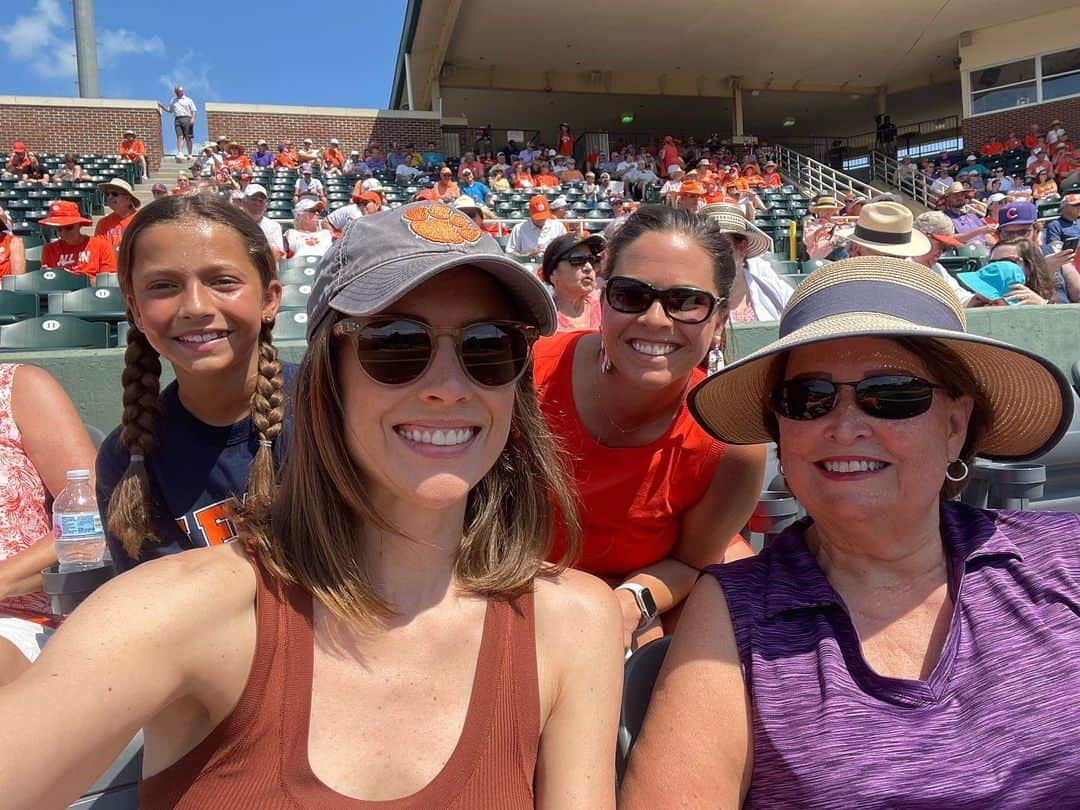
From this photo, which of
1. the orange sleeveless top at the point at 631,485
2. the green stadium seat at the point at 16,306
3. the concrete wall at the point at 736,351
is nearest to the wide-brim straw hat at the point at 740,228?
the concrete wall at the point at 736,351

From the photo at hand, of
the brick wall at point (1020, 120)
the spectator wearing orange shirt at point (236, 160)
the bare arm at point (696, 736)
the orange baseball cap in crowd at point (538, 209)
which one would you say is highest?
the brick wall at point (1020, 120)

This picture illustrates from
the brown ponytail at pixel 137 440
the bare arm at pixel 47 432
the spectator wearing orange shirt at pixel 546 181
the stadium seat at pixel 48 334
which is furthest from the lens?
the spectator wearing orange shirt at pixel 546 181

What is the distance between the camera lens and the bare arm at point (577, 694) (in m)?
1.24

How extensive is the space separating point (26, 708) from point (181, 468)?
41.2 inches

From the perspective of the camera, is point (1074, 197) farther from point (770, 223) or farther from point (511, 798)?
point (511, 798)

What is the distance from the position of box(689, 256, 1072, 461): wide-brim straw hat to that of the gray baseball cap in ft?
1.82

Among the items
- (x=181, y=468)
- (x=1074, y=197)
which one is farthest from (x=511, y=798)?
(x=1074, y=197)

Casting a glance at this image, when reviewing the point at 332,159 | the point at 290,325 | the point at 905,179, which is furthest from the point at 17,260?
the point at 905,179

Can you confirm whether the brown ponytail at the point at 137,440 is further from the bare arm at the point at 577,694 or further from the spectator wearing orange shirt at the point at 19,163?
the spectator wearing orange shirt at the point at 19,163

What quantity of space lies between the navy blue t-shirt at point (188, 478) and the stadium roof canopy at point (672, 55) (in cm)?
1906

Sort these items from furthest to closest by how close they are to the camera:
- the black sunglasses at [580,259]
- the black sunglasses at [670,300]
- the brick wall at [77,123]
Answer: the brick wall at [77,123] < the black sunglasses at [580,259] < the black sunglasses at [670,300]

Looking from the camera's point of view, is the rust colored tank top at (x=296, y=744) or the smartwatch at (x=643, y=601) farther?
the smartwatch at (x=643, y=601)

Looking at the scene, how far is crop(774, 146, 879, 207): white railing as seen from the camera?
21.8m

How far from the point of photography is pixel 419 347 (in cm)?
121
